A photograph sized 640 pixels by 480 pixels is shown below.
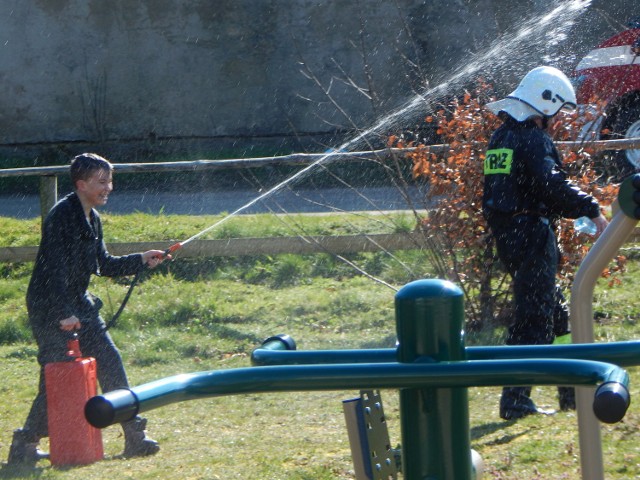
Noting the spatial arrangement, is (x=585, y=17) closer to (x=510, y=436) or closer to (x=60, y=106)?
(x=60, y=106)

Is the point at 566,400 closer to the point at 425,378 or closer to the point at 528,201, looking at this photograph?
the point at 528,201

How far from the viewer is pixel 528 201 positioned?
217 inches

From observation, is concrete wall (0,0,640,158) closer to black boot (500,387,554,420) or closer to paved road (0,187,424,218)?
paved road (0,187,424,218)

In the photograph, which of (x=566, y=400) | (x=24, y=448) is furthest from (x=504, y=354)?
(x=24, y=448)

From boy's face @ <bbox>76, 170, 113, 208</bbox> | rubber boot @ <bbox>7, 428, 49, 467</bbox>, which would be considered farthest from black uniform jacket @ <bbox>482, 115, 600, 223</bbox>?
rubber boot @ <bbox>7, 428, 49, 467</bbox>

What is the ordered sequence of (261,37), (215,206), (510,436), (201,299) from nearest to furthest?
(510,436)
(201,299)
(215,206)
(261,37)

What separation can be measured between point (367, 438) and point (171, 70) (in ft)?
54.6

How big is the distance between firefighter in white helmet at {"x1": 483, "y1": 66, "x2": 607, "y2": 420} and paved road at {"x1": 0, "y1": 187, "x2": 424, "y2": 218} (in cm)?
587

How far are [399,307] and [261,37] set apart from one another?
16812mm

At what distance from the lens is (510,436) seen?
17.2ft

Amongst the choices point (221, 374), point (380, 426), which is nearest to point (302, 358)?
point (380, 426)

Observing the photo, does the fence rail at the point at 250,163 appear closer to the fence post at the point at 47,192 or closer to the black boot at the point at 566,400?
the fence post at the point at 47,192

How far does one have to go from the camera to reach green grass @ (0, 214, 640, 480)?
5.00 m

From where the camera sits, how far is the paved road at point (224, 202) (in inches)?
492
